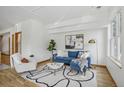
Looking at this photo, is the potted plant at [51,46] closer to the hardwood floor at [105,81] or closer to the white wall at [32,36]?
the white wall at [32,36]

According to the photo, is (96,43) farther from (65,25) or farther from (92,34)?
(65,25)

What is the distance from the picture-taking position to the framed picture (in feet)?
16.0

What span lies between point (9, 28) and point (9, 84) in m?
4.30

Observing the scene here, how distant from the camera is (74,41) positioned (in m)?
5.08

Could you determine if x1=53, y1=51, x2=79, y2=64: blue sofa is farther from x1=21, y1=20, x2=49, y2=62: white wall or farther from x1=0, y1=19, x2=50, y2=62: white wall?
x1=21, y1=20, x2=49, y2=62: white wall

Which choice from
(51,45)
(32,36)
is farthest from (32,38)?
(51,45)

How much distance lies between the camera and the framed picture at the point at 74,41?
16.0 feet

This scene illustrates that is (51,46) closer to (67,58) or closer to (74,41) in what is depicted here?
(74,41)

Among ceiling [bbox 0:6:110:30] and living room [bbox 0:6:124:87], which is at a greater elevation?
ceiling [bbox 0:6:110:30]

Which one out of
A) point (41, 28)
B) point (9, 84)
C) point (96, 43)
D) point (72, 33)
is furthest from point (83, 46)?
point (9, 84)

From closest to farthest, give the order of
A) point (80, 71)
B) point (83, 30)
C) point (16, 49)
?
point (80, 71) → point (83, 30) → point (16, 49)

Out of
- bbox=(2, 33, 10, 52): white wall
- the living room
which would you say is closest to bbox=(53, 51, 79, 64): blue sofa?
the living room
